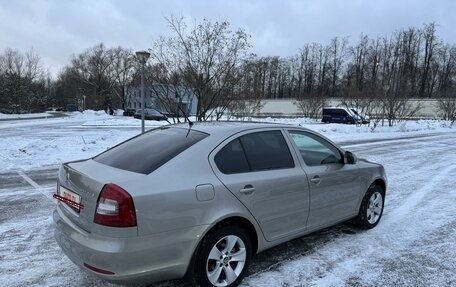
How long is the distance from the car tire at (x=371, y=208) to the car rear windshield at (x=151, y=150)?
2.72 meters

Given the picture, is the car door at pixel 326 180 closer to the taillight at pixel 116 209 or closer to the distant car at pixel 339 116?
the taillight at pixel 116 209

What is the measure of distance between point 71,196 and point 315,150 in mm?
2799

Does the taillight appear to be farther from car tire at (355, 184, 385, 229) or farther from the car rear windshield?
car tire at (355, 184, 385, 229)

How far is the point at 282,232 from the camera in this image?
3924 mm

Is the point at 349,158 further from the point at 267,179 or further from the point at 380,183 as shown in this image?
the point at 267,179

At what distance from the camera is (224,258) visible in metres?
3.44

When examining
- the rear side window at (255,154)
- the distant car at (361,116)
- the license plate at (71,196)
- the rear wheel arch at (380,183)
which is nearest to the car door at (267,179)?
the rear side window at (255,154)

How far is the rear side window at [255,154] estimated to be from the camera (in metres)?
3.53

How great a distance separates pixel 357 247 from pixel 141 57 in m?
9.88

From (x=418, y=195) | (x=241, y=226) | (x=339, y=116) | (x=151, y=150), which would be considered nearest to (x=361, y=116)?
(x=339, y=116)

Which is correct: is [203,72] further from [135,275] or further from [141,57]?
[135,275]

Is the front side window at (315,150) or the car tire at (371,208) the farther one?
the car tire at (371,208)

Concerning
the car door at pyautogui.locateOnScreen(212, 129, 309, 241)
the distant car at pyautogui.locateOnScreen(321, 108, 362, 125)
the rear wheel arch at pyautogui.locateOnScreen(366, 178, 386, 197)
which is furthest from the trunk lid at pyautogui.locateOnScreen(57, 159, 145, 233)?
the distant car at pyautogui.locateOnScreen(321, 108, 362, 125)

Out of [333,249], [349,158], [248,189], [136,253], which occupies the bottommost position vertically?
[333,249]
